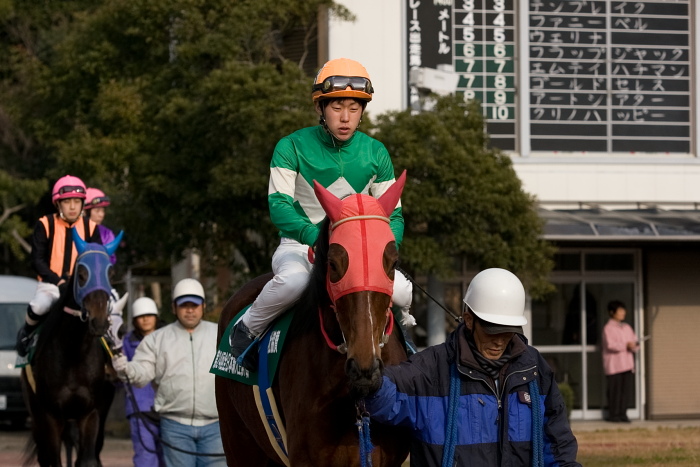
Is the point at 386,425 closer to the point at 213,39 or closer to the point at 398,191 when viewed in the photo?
the point at 398,191

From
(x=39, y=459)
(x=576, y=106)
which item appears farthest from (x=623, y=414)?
(x=39, y=459)

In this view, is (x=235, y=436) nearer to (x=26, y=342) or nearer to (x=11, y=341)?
(x=26, y=342)

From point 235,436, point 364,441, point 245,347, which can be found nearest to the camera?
point 364,441

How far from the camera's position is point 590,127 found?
2027 centimetres

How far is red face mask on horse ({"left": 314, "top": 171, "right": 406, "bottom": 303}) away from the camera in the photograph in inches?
209

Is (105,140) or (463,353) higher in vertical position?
(105,140)

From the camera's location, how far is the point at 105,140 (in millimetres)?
21156

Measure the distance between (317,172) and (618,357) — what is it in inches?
559

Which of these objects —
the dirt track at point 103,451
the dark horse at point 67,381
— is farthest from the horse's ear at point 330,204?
the dirt track at point 103,451

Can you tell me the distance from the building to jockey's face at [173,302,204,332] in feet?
31.0

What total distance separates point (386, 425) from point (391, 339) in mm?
489

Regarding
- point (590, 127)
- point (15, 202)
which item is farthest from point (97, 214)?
point (15, 202)

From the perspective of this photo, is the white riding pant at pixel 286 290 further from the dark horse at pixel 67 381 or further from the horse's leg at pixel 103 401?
the horse's leg at pixel 103 401

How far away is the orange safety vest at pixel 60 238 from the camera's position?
37.2 ft
